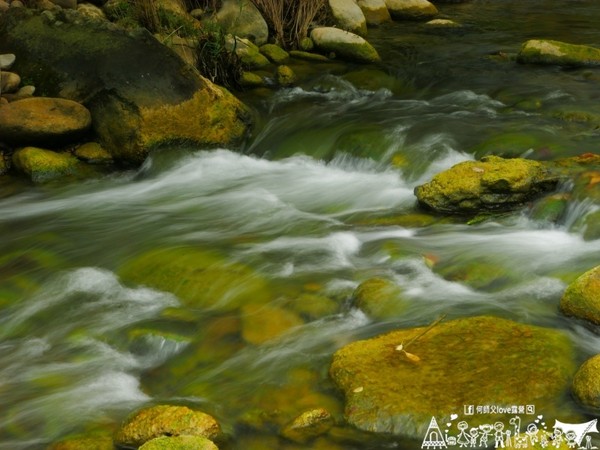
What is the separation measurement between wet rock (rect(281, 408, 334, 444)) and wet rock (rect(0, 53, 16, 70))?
627 centimetres

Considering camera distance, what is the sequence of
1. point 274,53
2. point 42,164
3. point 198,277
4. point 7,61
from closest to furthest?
point 198,277, point 42,164, point 7,61, point 274,53

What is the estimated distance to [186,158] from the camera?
8289 mm

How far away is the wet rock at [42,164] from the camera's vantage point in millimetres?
7812

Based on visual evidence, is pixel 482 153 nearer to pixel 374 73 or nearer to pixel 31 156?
pixel 374 73

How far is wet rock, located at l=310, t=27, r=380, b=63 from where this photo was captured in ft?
36.1

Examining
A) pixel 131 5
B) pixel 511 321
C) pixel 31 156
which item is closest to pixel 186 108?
pixel 31 156

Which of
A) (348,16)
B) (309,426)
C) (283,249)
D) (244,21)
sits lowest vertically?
(283,249)

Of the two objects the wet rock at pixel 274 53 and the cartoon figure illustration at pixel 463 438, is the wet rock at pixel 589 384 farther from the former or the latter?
the wet rock at pixel 274 53

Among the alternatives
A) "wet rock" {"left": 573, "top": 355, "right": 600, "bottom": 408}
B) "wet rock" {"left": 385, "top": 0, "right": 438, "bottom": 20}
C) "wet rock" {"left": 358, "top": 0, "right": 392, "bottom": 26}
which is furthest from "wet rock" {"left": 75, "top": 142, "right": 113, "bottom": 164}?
"wet rock" {"left": 385, "top": 0, "right": 438, "bottom": 20}

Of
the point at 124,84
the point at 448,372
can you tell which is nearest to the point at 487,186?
the point at 448,372

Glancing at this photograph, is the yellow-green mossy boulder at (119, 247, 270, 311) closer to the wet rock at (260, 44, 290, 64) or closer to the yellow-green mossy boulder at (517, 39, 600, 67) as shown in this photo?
→ the wet rock at (260, 44, 290, 64)

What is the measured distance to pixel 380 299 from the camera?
504 centimetres

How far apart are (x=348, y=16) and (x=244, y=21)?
77.4 inches

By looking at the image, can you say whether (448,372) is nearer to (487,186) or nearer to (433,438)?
(433,438)
